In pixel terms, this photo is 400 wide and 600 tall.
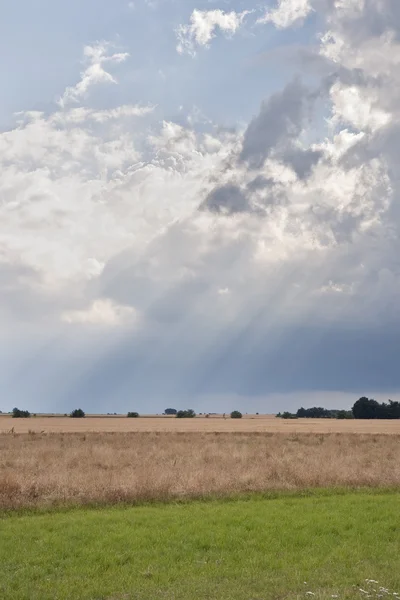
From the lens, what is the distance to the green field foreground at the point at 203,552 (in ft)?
31.6

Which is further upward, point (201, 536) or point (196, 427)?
point (196, 427)

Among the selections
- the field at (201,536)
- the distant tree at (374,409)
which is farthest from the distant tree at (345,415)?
the field at (201,536)

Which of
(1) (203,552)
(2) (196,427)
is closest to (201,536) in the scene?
(1) (203,552)

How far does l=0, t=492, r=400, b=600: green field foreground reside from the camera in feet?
31.6

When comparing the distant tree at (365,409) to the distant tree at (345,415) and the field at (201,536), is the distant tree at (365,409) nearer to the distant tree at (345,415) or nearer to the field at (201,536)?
the distant tree at (345,415)

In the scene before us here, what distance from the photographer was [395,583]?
9898 mm

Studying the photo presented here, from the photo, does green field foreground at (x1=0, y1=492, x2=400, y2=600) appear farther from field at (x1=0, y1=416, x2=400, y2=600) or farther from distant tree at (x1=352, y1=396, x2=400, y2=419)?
distant tree at (x1=352, y1=396, x2=400, y2=419)

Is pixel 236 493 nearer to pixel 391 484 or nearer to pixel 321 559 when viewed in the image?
pixel 391 484

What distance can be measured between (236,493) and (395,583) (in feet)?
33.0

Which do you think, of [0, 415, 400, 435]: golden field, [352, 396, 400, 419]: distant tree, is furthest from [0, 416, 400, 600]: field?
[352, 396, 400, 419]: distant tree

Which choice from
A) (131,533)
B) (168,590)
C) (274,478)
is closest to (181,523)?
(131,533)

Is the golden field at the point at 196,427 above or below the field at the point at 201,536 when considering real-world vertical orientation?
above

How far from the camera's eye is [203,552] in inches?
479

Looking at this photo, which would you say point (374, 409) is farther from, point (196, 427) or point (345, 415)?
point (196, 427)
